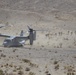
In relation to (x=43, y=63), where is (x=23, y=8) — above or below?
above

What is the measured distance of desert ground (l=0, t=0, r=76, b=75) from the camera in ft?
89.8

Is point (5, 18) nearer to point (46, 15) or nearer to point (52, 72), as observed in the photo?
point (46, 15)

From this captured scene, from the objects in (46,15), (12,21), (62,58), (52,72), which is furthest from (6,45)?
(46,15)

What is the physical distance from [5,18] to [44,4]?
2007 centimetres

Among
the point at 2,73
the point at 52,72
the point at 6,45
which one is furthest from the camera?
the point at 6,45

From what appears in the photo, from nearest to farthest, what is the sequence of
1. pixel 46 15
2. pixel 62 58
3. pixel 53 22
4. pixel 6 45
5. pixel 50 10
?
pixel 62 58
pixel 6 45
pixel 53 22
pixel 46 15
pixel 50 10

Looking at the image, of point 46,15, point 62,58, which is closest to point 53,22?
point 46,15

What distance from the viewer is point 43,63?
29312mm

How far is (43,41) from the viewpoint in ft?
159

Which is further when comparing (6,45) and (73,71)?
(6,45)

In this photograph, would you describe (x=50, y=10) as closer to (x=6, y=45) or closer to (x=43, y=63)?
(x=6, y=45)

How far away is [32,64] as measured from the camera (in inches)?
1123

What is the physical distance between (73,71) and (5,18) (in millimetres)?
54958

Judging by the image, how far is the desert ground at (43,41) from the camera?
27.4 metres
